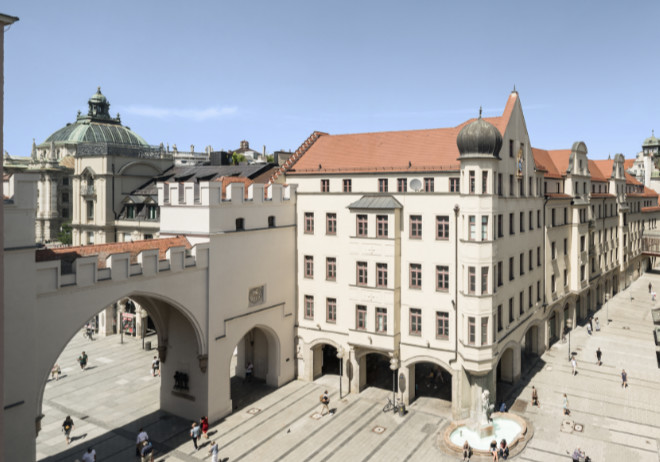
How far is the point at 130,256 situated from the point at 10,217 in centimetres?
809

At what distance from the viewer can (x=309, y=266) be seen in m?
45.4

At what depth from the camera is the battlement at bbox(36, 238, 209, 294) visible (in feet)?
89.2

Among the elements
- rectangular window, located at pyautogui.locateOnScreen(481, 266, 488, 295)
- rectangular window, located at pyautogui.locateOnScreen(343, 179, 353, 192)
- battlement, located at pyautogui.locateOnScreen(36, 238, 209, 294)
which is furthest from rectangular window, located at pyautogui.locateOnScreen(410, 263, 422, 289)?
battlement, located at pyautogui.locateOnScreen(36, 238, 209, 294)

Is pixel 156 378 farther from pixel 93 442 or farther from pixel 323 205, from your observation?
pixel 323 205

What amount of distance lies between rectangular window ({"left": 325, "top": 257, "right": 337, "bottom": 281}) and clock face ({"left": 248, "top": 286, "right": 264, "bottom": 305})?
5.85 metres

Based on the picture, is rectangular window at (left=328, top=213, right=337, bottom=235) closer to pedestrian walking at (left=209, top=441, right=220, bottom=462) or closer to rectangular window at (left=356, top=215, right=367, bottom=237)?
rectangular window at (left=356, top=215, right=367, bottom=237)

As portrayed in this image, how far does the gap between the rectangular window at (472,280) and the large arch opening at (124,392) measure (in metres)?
20.2

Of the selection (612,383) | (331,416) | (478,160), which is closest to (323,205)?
(478,160)

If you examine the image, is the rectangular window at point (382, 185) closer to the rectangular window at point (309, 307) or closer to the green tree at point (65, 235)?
the rectangular window at point (309, 307)

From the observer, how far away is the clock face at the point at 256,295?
41.4m

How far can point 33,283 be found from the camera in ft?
85.1

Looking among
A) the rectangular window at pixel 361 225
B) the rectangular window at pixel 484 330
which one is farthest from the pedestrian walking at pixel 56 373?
the rectangular window at pixel 484 330

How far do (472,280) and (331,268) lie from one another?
40.5ft

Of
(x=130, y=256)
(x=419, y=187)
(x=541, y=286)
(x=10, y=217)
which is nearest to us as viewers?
(x=10, y=217)
